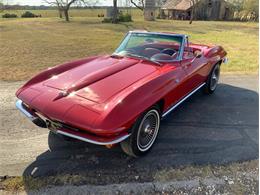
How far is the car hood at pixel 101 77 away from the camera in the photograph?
3.16 meters

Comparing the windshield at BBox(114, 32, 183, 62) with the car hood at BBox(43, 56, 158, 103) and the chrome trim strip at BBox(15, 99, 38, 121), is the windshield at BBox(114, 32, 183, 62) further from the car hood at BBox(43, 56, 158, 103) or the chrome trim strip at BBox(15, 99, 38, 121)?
the chrome trim strip at BBox(15, 99, 38, 121)

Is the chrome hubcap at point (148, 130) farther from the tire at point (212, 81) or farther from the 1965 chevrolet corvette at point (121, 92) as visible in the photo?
the tire at point (212, 81)

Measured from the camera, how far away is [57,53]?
431 inches

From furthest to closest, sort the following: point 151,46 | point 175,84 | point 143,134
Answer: point 151,46
point 175,84
point 143,134

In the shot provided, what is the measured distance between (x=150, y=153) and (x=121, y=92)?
919mm

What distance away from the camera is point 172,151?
3432 millimetres

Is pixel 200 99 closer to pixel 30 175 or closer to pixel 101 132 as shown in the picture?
pixel 101 132

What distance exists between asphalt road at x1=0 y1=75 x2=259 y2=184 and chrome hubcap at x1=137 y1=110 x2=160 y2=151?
15 centimetres

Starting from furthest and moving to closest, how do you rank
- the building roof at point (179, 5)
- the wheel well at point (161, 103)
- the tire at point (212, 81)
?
the building roof at point (179, 5), the tire at point (212, 81), the wheel well at point (161, 103)

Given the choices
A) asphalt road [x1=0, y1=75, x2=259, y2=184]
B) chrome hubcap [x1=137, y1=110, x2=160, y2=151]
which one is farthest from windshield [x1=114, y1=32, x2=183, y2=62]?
chrome hubcap [x1=137, y1=110, x2=160, y2=151]

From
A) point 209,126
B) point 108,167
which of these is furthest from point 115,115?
point 209,126

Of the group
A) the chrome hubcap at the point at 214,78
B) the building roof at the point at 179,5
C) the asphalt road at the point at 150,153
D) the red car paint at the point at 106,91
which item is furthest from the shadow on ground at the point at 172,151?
the building roof at the point at 179,5

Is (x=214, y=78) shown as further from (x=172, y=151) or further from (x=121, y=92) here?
(x=121, y=92)

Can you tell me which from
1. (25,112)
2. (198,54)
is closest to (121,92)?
(25,112)
